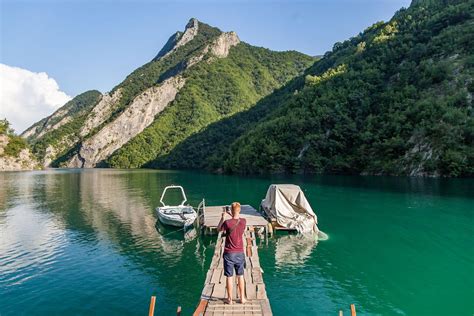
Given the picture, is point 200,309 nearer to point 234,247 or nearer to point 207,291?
point 207,291

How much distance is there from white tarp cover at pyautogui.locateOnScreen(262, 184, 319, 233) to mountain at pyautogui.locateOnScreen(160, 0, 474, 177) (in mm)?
62006

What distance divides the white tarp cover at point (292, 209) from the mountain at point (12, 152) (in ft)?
584

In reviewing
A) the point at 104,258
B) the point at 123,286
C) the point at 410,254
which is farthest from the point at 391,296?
the point at 104,258

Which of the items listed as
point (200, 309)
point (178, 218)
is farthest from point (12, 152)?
point (200, 309)

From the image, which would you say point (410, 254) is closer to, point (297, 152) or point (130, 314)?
point (130, 314)

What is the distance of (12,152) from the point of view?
174125mm

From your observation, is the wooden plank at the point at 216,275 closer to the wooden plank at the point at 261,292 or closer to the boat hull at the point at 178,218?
the wooden plank at the point at 261,292

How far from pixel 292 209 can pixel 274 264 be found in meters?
10.6

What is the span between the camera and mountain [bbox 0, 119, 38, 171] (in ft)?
559

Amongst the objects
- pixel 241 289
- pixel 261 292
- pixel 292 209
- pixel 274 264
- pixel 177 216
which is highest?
pixel 292 209

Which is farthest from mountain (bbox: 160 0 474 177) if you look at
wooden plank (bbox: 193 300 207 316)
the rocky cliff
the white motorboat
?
the rocky cliff

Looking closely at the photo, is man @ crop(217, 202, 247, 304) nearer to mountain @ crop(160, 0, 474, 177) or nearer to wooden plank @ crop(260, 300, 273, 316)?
wooden plank @ crop(260, 300, 273, 316)

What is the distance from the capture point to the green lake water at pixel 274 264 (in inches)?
676

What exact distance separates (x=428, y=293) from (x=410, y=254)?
7.14 meters
